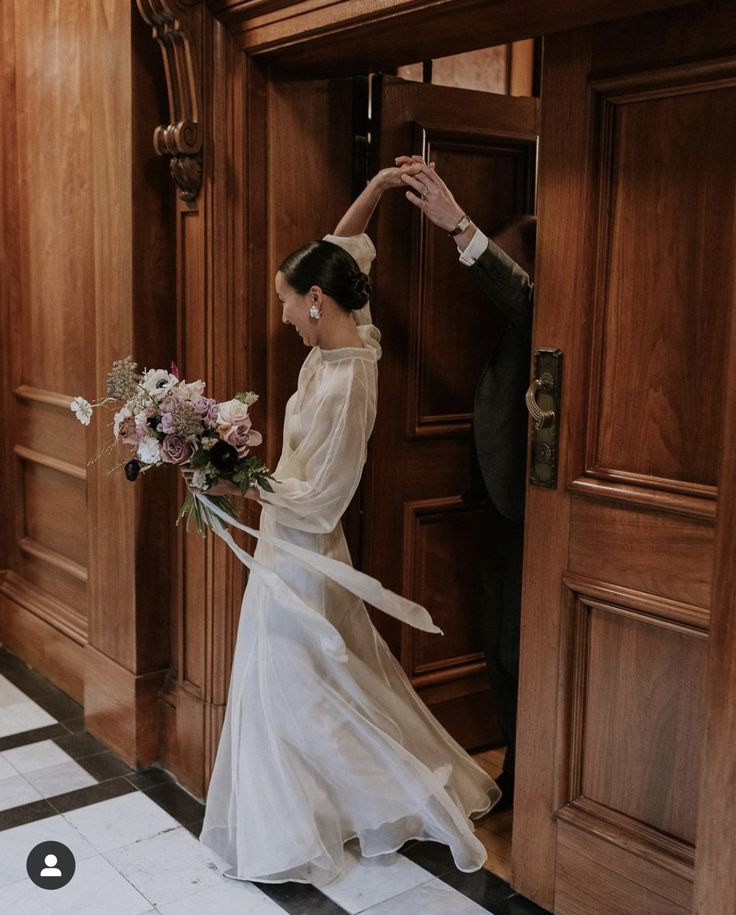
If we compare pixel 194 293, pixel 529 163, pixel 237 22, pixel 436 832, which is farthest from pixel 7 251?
pixel 436 832

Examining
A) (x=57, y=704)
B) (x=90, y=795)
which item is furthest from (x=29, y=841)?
(x=57, y=704)

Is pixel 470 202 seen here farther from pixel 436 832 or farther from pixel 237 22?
pixel 436 832

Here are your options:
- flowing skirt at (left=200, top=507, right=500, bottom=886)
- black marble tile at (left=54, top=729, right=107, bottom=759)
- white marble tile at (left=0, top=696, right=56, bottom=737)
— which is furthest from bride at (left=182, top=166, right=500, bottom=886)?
white marble tile at (left=0, top=696, right=56, bottom=737)

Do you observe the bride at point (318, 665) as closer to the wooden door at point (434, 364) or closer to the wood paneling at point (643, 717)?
the wooden door at point (434, 364)

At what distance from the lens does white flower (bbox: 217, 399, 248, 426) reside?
262cm

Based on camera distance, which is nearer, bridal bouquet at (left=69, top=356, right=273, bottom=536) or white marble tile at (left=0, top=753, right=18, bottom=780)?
bridal bouquet at (left=69, top=356, right=273, bottom=536)

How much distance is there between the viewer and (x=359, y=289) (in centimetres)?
285

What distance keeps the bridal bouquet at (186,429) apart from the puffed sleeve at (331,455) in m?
0.12

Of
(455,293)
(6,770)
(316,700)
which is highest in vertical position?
(455,293)

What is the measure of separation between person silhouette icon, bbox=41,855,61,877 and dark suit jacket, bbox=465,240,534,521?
1477 mm

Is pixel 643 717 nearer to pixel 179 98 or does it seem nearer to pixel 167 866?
pixel 167 866

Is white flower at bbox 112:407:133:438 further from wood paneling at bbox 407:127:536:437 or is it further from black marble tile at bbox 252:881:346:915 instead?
black marble tile at bbox 252:881:346:915

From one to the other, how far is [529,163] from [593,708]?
174 cm

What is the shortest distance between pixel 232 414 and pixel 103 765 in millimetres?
1491
